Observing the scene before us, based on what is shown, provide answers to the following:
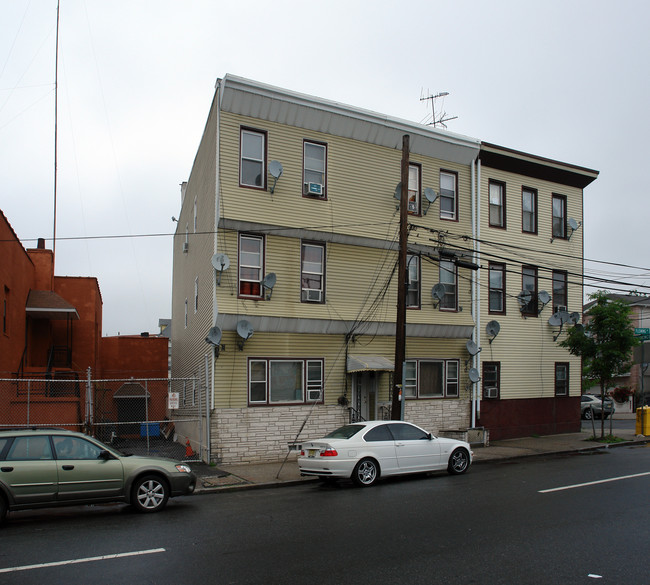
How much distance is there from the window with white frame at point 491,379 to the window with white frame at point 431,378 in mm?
1347

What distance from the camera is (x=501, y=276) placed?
76.1ft

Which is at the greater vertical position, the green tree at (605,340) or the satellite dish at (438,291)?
the satellite dish at (438,291)

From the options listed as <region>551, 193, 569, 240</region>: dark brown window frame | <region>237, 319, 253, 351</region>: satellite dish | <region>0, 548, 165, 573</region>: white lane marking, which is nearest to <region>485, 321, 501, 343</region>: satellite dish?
<region>551, 193, 569, 240</region>: dark brown window frame

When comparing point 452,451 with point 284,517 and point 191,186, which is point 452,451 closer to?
point 284,517

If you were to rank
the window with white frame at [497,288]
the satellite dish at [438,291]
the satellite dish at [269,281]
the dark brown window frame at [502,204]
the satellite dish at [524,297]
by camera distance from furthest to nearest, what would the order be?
the satellite dish at [524,297] → the dark brown window frame at [502,204] → the window with white frame at [497,288] → the satellite dish at [438,291] → the satellite dish at [269,281]

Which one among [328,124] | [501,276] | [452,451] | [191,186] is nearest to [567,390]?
[501,276]

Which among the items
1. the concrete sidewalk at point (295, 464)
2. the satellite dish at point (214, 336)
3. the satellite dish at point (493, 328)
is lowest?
the concrete sidewalk at point (295, 464)

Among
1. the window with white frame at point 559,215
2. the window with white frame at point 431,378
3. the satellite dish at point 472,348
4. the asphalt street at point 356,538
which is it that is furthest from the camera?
the window with white frame at point 559,215

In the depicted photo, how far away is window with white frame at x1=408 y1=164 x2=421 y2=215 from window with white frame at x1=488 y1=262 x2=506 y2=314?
3.96m

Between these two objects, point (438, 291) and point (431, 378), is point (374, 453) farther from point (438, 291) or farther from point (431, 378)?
point (438, 291)

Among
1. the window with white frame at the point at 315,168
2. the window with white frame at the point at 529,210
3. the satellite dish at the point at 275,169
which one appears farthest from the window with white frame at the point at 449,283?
the satellite dish at the point at 275,169

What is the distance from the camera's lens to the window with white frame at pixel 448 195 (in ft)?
71.4

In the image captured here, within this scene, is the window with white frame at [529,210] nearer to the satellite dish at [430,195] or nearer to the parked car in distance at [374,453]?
the satellite dish at [430,195]

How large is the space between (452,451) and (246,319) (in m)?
6.47
